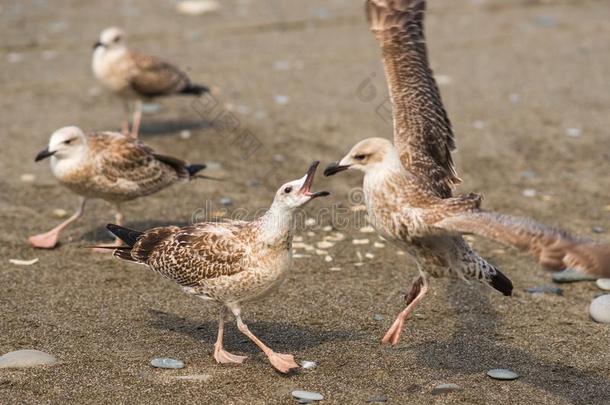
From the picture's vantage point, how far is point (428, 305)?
25.3ft

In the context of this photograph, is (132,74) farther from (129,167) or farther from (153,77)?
(129,167)

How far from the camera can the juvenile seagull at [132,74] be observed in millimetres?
11797

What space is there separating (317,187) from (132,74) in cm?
320

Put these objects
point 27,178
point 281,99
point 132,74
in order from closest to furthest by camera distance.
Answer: point 27,178 < point 132,74 < point 281,99

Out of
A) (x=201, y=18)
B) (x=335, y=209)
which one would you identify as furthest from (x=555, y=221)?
(x=201, y=18)

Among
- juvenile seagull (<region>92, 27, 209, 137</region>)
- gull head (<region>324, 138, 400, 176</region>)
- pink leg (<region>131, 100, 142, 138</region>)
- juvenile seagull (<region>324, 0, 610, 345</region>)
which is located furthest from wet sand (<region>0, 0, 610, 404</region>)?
gull head (<region>324, 138, 400, 176</region>)

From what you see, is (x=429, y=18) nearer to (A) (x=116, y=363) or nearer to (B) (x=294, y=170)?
(B) (x=294, y=170)

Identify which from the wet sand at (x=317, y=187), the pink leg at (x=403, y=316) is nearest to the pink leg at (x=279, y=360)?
the wet sand at (x=317, y=187)

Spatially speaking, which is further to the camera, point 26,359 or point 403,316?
point 403,316

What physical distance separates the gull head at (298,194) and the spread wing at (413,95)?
1.54 meters

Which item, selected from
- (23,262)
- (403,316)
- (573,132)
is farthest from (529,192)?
(23,262)

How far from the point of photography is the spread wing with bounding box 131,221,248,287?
6.43 m

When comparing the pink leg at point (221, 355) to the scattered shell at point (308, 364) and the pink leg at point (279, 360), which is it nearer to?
the pink leg at point (279, 360)

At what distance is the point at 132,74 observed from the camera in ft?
38.5
